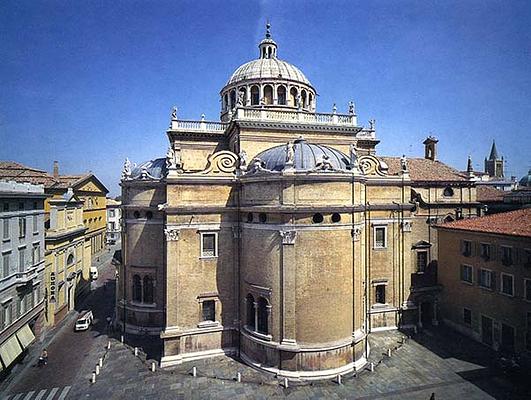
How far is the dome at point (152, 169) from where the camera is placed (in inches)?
1067

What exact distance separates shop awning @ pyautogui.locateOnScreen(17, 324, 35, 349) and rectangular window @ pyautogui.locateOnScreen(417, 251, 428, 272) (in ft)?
104

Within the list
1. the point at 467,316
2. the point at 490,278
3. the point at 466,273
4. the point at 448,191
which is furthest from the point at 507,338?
the point at 448,191

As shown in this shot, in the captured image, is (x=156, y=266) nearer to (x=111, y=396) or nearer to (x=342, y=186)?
(x=111, y=396)

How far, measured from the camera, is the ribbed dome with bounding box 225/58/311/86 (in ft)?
111

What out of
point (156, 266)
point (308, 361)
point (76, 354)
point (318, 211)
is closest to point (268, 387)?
point (308, 361)

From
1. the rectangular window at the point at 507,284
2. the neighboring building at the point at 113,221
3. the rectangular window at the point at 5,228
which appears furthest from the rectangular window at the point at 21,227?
the neighboring building at the point at 113,221

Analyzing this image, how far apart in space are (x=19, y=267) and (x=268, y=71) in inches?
1079

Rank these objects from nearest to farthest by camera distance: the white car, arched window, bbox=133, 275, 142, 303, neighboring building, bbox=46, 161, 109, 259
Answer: arched window, bbox=133, 275, 142, 303 < the white car < neighboring building, bbox=46, 161, 109, 259

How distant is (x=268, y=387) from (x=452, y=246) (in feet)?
63.2

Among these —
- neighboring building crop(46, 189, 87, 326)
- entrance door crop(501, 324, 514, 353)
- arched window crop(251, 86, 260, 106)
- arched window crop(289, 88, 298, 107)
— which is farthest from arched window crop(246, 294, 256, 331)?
arched window crop(289, 88, 298, 107)

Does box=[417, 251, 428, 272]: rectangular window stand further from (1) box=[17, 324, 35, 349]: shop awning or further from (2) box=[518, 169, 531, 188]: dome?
(2) box=[518, 169, 531, 188]: dome

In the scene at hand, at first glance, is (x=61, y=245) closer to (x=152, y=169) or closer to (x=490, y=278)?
(x=152, y=169)

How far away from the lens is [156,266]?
26.8 m

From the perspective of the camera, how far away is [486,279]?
2502 cm
